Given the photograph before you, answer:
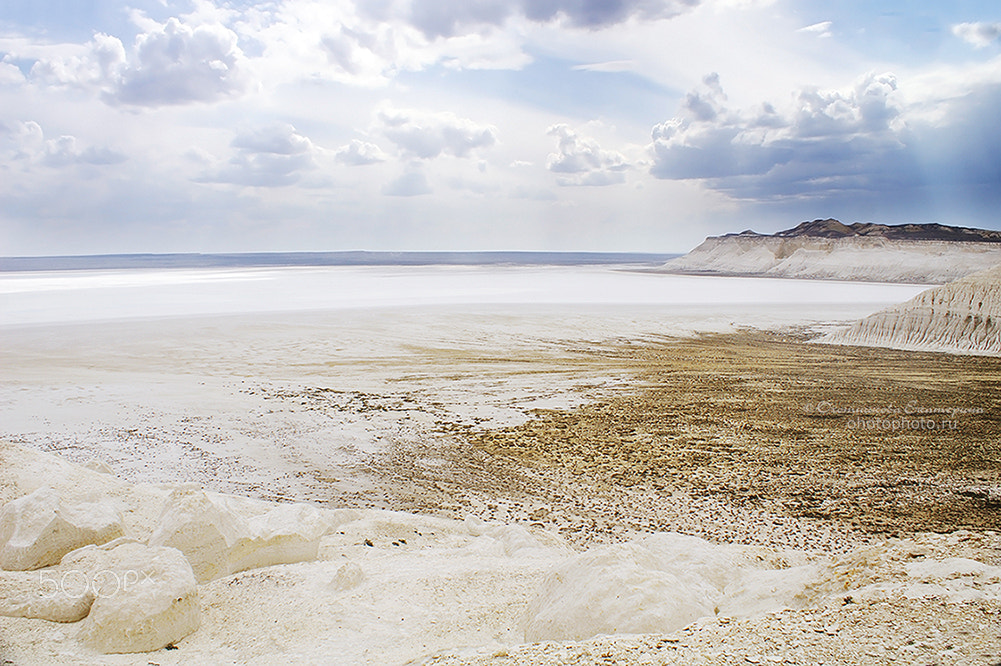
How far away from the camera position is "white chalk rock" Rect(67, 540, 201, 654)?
10.1 ft

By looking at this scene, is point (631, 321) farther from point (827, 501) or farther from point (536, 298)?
point (827, 501)

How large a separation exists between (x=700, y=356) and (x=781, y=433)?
23.8 feet

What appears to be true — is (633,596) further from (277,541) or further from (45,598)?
(45,598)

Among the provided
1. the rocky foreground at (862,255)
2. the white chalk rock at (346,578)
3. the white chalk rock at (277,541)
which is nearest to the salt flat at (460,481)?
the white chalk rock at (346,578)

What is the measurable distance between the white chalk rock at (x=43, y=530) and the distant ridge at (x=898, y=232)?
267 feet

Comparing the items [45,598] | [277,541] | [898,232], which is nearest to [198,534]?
[277,541]

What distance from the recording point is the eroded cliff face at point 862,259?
60438mm

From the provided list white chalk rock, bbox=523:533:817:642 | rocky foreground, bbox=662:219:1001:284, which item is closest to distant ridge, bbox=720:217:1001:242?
rocky foreground, bbox=662:219:1001:284

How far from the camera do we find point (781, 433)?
8.79 meters

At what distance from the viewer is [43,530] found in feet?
12.7

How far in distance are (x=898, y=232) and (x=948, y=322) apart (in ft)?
265

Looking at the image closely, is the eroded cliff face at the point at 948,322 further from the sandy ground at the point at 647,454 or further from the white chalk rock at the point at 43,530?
the white chalk rock at the point at 43,530

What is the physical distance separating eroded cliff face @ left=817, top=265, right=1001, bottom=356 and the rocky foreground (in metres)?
46.5

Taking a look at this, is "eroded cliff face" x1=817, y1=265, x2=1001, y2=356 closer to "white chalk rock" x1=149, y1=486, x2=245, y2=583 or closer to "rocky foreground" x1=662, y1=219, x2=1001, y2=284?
"white chalk rock" x1=149, y1=486, x2=245, y2=583
